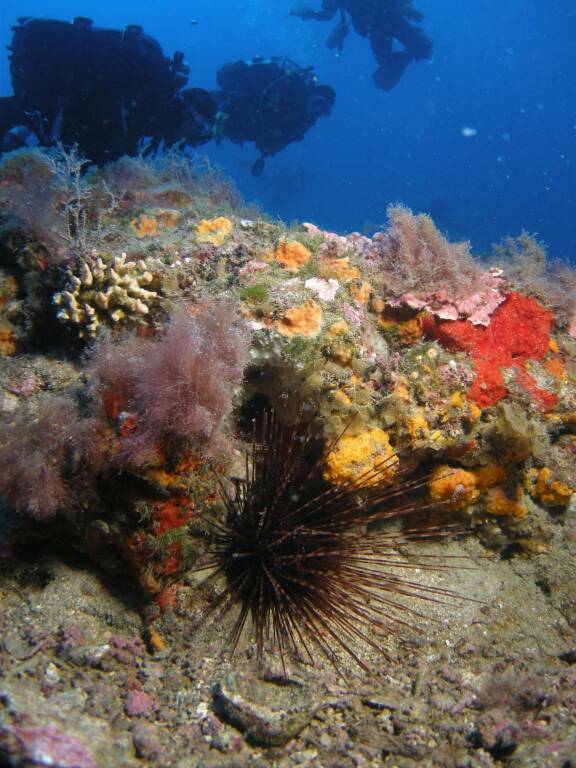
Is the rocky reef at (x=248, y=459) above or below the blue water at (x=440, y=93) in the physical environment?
below

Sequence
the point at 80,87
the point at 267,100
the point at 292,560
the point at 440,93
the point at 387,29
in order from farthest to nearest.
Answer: the point at 440,93 < the point at 387,29 < the point at 267,100 < the point at 80,87 < the point at 292,560

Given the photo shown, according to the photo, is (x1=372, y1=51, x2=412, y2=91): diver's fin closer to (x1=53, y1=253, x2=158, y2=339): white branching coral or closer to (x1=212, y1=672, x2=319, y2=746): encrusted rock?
(x1=53, y1=253, x2=158, y2=339): white branching coral

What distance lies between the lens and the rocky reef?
2.82 meters

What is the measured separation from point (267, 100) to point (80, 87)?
20.7 ft

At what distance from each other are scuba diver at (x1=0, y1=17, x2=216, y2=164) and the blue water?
8579 cm

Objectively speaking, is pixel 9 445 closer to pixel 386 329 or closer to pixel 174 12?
pixel 386 329

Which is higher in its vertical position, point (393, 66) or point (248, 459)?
point (393, 66)

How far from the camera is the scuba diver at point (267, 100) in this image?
39.4 ft

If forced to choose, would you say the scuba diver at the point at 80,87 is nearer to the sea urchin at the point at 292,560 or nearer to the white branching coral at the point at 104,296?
the white branching coral at the point at 104,296

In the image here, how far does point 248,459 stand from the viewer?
3.75 metres

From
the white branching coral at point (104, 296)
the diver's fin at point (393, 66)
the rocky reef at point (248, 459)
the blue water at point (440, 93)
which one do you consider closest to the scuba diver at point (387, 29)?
the diver's fin at point (393, 66)

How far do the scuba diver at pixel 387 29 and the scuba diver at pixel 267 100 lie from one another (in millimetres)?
9758

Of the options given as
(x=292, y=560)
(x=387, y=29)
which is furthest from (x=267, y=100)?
(x=292, y=560)

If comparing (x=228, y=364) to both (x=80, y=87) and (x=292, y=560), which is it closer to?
(x=292, y=560)
